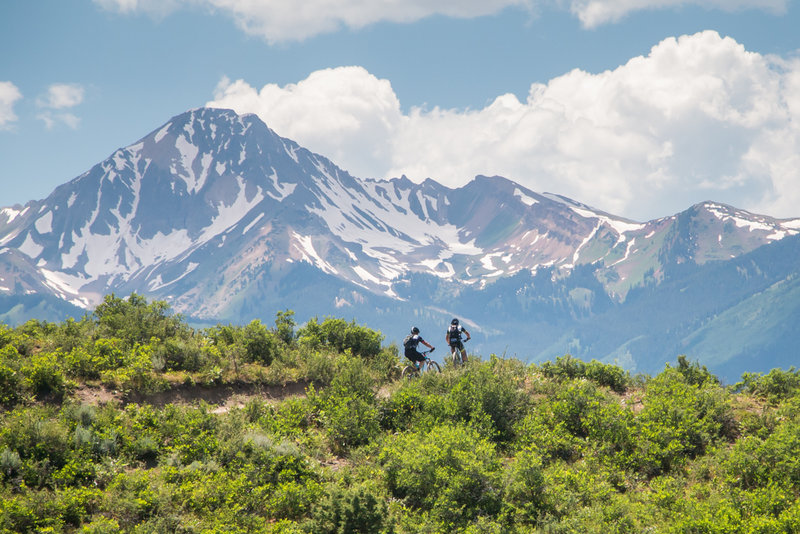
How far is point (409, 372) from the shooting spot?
72.3ft

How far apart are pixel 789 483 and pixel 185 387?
1537 cm

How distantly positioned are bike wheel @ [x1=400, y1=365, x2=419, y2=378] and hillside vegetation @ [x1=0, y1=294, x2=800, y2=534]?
0.79 meters

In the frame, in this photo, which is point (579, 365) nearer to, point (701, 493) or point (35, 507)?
point (701, 493)

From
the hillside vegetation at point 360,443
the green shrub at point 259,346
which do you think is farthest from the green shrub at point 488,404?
the green shrub at point 259,346

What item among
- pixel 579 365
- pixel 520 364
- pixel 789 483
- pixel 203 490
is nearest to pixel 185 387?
pixel 203 490

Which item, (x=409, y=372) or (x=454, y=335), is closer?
(x=409, y=372)

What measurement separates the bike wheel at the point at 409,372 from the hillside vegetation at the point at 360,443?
795 mm

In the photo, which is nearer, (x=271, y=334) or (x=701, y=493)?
(x=701, y=493)

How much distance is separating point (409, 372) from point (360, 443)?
19.8 ft

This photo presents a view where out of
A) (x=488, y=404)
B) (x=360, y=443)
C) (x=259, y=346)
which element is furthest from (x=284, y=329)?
(x=488, y=404)

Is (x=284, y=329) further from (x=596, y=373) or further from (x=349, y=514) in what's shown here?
(x=349, y=514)

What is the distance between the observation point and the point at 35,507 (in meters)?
11.4

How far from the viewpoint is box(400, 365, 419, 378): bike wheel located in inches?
846

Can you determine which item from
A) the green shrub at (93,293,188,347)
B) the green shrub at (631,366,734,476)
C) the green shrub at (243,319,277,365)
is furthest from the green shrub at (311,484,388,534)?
the green shrub at (93,293,188,347)
